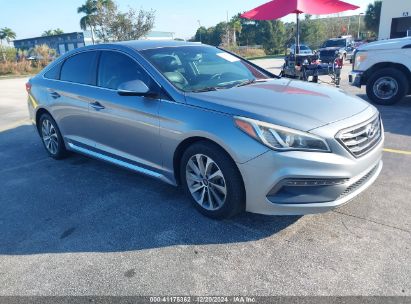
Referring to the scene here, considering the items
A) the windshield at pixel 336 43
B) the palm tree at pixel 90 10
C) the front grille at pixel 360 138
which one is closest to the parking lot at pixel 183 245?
the front grille at pixel 360 138

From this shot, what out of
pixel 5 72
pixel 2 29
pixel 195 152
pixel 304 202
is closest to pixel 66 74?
pixel 195 152

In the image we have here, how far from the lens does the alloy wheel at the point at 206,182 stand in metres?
3.24

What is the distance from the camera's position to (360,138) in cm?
307

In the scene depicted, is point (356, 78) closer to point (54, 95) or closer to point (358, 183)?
point (358, 183)

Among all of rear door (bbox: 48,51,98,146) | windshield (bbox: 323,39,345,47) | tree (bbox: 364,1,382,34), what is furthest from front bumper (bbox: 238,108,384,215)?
tree (bbox: 364,1,382,34)

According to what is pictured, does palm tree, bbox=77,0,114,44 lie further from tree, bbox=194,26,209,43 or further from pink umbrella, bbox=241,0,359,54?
tree, bbox=194,26,209,43

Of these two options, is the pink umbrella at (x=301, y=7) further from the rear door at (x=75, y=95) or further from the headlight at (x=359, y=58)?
the rear door at (x=75, y=95)

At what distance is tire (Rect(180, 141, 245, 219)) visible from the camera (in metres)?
3.07

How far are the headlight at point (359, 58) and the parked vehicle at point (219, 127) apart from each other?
4.59 m

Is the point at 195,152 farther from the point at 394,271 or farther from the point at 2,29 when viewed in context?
the point at 2,29

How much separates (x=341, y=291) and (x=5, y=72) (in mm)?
33943

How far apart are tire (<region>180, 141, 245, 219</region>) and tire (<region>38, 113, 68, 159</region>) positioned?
259cm

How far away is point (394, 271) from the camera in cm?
261

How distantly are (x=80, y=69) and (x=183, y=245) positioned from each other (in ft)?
9.37
